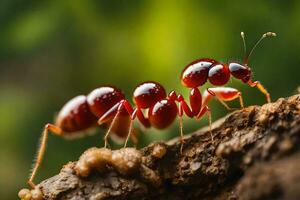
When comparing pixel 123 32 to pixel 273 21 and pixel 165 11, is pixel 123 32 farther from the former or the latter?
pixel 273 21

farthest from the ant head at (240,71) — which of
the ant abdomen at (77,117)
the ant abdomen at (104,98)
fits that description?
the ant abdomen at (77,117)

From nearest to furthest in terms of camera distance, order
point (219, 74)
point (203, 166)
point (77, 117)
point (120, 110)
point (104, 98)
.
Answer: point (203, 166) → point (219, 74) → point (120, 110) → point (104, 98) → point (77, 117)

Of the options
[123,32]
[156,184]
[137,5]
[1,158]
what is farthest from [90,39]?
[156,184]

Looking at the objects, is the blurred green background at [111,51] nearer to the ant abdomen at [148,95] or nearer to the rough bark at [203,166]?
the ant abdomen at [148,95]

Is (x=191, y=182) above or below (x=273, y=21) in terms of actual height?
below

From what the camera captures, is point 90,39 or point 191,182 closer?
point 191,182

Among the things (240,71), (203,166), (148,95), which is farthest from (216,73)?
(203,166)

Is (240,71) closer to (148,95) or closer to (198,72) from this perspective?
(198,72)

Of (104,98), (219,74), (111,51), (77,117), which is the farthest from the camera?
(111,51)
